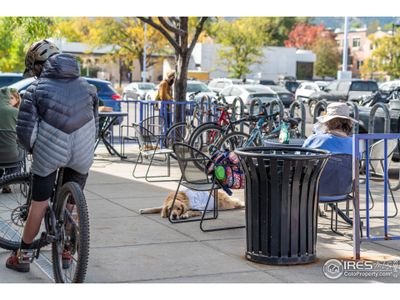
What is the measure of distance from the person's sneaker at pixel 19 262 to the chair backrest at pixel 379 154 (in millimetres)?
3941

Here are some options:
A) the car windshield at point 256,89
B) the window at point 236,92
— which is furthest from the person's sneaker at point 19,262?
the window at point 236,92

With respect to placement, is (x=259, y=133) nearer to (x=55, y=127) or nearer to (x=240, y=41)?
(x=55, y=127)

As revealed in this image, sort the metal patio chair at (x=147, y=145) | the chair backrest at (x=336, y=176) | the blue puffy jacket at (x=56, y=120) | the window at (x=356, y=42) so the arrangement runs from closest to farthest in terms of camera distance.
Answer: the blue puffy jacket at (x=56, y=120), the chair backrest at (x=336, y=176), the metal patio chair at (x=147, y=145), the window at (x=356, y=42)

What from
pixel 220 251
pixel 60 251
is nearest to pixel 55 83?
pixel 60 251

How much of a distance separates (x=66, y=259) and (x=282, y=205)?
179cm

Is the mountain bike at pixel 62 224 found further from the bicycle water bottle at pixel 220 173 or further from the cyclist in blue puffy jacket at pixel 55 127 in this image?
the bicycle water bottle at pixel 220 173

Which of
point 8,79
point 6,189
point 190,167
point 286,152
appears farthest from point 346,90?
point 6,189

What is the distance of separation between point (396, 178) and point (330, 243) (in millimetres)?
5476

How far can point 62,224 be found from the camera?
556 cm

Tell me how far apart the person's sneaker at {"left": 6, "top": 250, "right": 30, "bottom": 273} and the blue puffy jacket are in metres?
0.80

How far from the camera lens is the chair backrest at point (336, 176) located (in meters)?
7.08

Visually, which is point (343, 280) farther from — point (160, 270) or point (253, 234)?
point (160, 270)

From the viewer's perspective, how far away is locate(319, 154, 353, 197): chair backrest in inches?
279

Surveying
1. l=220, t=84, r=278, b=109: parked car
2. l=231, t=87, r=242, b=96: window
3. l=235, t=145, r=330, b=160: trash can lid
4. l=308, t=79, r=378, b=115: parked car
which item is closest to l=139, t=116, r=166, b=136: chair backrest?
l=235, t=145, r=330, b=160: trash can lid
